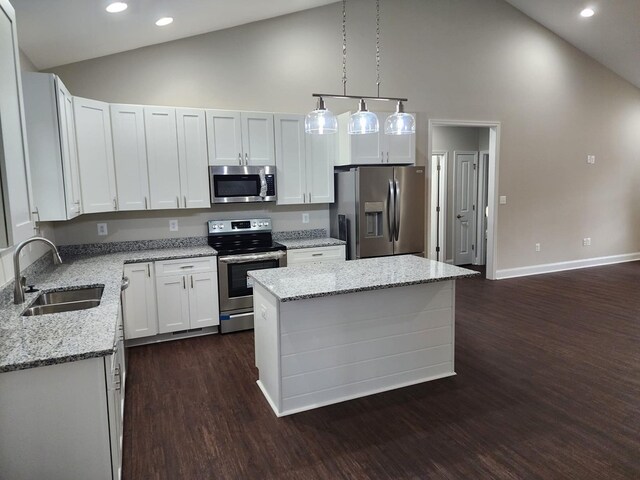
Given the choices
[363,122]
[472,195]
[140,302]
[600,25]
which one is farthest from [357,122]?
[600,25]

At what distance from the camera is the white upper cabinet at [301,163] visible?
4.69 metres

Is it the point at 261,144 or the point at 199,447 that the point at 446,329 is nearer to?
the point at 199,447

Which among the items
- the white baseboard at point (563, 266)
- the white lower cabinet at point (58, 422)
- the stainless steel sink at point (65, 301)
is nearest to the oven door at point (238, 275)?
the stainless steel sink at point (65, 301)

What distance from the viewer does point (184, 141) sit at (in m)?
4.28

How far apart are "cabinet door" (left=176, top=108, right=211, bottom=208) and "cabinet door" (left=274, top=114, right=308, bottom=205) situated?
78 centimetres

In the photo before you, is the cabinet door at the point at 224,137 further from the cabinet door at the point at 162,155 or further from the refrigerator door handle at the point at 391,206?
the refrigerator door handle at the point at 391,206

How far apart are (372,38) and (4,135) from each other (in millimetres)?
4527

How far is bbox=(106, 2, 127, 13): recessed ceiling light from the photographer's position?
2883 millimetres

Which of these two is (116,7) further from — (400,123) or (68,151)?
(400,123)

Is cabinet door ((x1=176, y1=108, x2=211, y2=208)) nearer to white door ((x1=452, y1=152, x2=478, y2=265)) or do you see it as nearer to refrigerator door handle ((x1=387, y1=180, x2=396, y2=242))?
refrigerator door handle ((x1=387, y1=180, x2=396, y2=242))

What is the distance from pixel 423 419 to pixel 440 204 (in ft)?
16.5

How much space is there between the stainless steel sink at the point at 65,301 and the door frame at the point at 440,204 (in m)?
5.35

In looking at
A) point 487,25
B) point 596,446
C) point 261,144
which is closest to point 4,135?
point 261,144

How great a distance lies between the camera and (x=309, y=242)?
15.8ft
